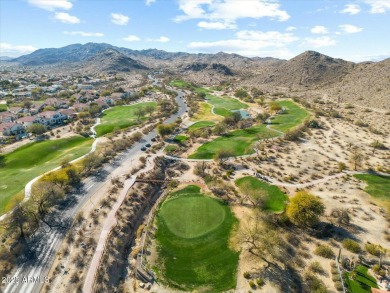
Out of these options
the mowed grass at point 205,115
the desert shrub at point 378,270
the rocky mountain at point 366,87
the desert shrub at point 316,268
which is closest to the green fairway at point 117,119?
the mowed grass at point 205,115

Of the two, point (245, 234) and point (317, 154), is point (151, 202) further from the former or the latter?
point (317, 154)

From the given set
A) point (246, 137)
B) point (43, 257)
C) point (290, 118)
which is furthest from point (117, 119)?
point (43, 257)

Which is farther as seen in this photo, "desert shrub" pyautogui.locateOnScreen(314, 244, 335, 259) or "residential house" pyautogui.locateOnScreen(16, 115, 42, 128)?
"residential house" pyautogui.locateOnScreen(16, 115, 42, 128)

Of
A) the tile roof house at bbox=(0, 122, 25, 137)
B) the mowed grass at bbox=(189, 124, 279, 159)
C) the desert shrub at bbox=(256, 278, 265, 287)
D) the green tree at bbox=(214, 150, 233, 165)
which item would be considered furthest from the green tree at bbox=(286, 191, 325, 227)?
the tile roof house at bbox=(0, 122, 25, 137)

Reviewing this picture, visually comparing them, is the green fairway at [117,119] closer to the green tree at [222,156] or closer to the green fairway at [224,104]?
the green fairway at [224,104]

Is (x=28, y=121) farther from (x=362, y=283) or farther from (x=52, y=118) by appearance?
(x=362, y=283)

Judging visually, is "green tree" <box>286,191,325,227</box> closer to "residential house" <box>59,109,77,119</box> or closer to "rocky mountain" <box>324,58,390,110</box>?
"residential house" <box>59,109,77,119</box>

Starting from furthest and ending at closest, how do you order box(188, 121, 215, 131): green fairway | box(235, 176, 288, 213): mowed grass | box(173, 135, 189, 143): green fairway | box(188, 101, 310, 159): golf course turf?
1. box(188, 121, 215, 131): green fairway
2. box(173, 135, 189, 143): green fairway
3. box(188, 101, 310, 159): golf course turf
4. box(235, 176, 288, 213): mowed grass

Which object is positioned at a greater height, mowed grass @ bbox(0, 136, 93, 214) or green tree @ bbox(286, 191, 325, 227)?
green tree @ bbox(286, 191, 325, 227)
